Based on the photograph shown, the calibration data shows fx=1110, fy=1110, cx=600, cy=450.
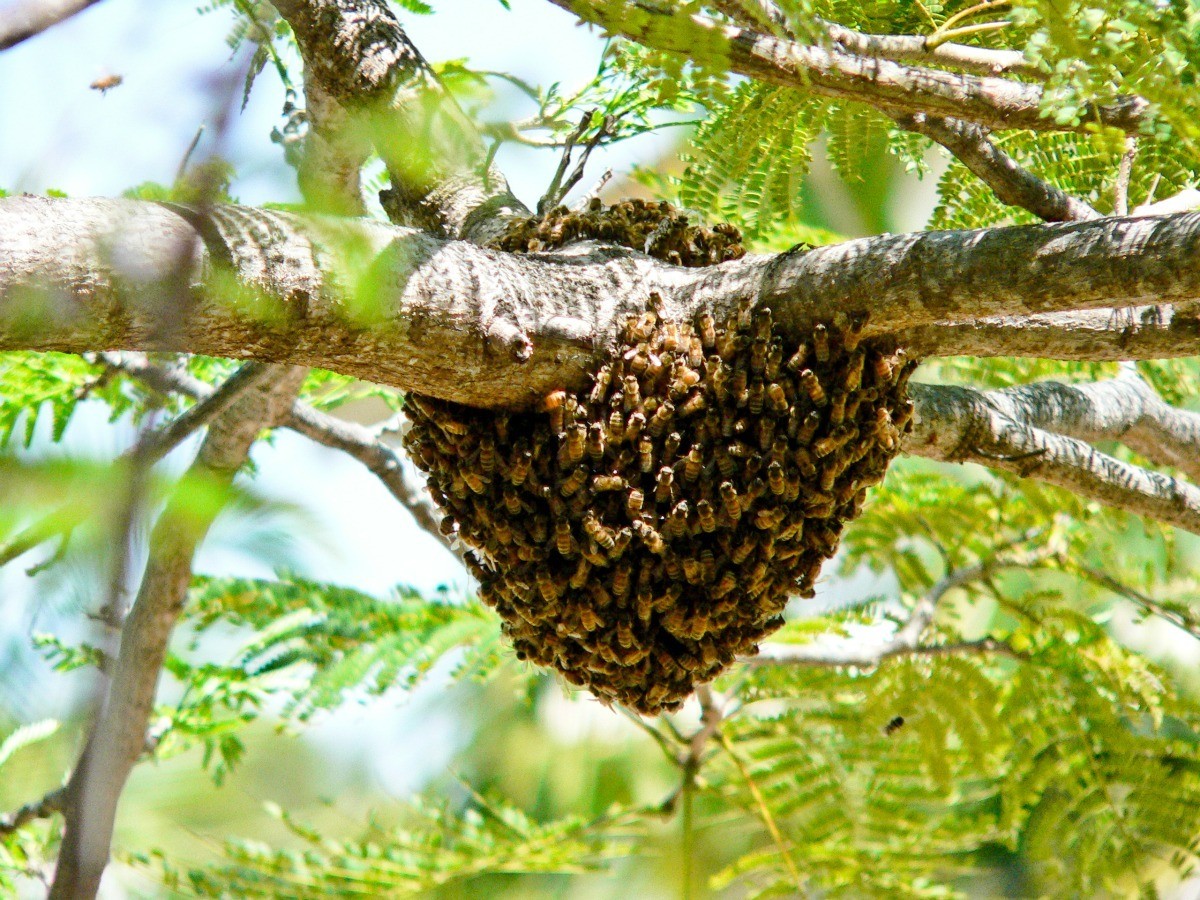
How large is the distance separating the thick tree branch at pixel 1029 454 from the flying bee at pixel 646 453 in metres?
0.87

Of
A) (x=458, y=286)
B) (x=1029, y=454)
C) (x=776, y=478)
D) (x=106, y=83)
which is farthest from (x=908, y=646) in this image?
(x=106, y=83)

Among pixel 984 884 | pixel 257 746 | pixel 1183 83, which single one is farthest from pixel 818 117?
pixel 984 884

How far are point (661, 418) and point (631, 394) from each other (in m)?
0.08

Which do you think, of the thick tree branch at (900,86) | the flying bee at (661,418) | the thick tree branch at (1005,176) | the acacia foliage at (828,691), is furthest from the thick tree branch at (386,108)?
the thick tree branch at (1005,176)

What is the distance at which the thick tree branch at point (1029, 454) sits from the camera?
2.96 m

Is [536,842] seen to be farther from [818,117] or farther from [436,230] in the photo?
[818,117]

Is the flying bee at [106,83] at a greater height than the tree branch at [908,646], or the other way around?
the flying bee at [106,83]

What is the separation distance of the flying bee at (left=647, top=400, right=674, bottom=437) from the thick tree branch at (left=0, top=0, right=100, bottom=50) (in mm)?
1219

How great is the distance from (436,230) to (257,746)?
5.06m

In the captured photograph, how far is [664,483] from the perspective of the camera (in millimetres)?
2238

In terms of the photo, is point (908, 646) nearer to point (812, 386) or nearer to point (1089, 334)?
point (1089, 334)

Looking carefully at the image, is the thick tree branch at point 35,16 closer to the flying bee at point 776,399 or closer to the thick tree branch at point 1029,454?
the flying bee at point 776,399

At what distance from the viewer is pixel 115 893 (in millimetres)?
5512

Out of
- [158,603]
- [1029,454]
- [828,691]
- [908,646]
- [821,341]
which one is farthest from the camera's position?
[828,691]
